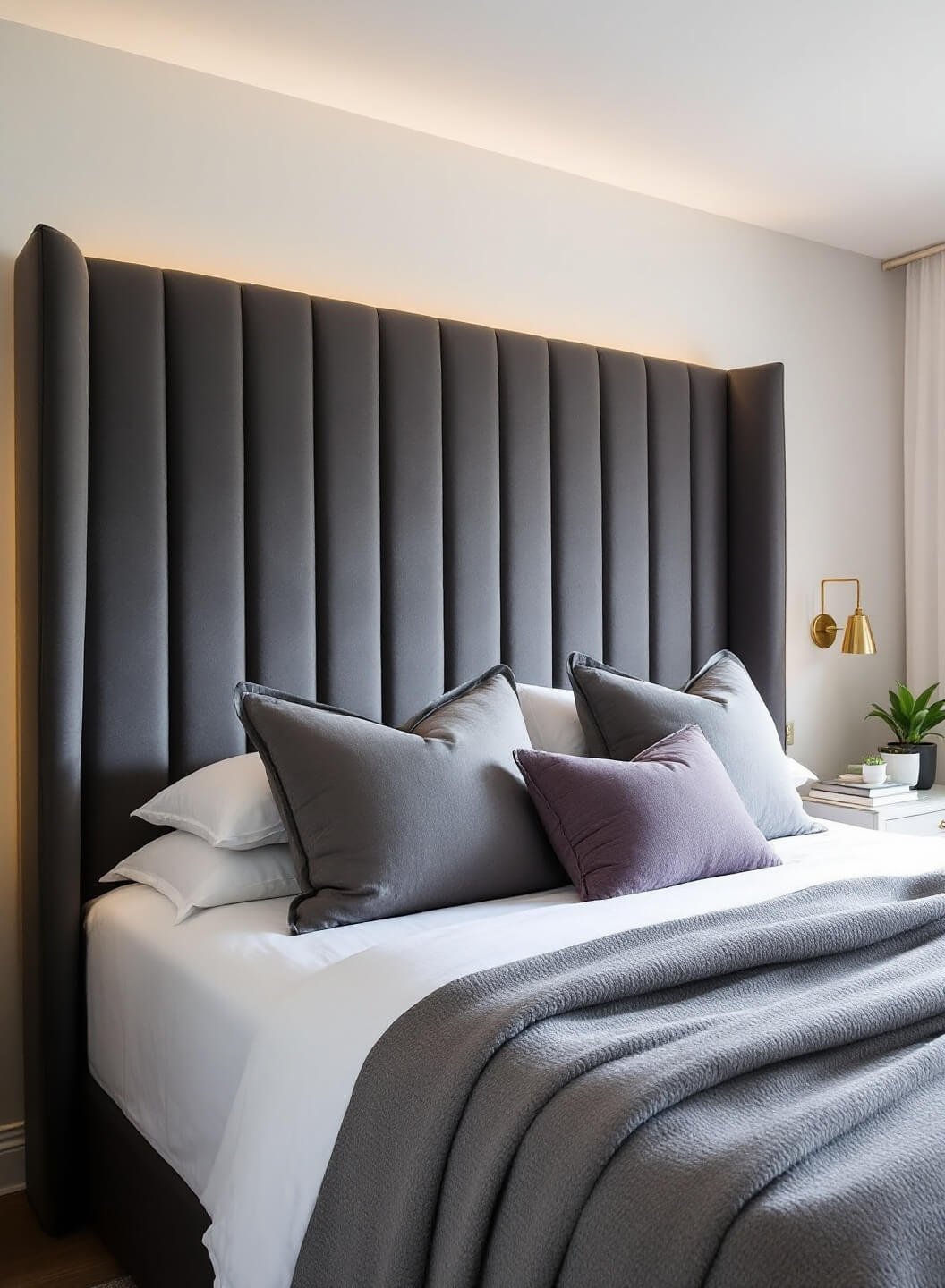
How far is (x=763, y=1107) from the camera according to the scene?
1131 mm

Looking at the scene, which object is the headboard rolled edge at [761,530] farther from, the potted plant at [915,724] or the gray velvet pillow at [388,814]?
the gray velvet pillow at [388,814]

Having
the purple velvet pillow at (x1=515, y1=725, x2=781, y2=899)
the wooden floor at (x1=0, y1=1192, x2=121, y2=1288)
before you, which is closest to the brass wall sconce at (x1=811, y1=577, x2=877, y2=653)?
the purple velvet pillow at (x1=515, y1=725, x2=781, y2=899)

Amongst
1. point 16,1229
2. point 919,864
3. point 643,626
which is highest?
point 643,626

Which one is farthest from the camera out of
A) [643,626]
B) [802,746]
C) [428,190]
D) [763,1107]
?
[802,746]

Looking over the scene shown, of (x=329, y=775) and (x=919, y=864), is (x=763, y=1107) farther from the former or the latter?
(x=919, y=864)

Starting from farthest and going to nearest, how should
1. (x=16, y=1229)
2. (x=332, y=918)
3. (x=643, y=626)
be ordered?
(x=643, y=626), (x=16, y=1229), (x=332, y=918)

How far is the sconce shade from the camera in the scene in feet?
11.6

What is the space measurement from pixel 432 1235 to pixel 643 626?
2088 mm

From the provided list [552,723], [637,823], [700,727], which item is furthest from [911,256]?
[637,823]

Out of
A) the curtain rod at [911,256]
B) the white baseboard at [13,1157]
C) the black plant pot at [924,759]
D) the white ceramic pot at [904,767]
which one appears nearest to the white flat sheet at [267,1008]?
the white baseboard at [13,1157]

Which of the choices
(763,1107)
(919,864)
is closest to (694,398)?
(919,864)

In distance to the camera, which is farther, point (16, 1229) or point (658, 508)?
point (658, 508)

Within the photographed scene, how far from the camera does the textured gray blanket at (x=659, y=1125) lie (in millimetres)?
973

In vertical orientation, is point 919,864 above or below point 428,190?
below
